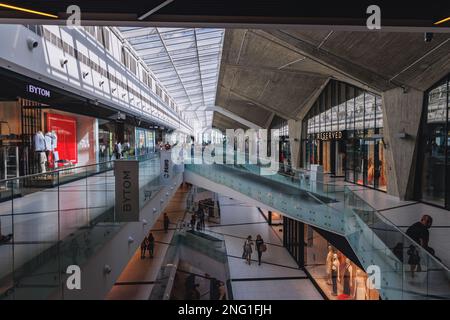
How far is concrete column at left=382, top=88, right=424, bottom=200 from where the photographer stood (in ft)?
40.4

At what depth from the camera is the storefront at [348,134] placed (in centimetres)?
1600

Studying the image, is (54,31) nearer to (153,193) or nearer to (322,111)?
(153,193)

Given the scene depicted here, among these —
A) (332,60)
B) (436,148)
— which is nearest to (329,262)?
(436,148)

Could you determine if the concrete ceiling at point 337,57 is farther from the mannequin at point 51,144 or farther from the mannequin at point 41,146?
the mannequin at point 41,146

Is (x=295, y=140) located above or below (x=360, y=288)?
above

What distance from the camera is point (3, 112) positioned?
12.0 metres

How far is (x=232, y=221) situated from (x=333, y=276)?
1218 cm

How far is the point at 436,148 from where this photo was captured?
1188 cm

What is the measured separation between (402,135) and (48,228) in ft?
38.0

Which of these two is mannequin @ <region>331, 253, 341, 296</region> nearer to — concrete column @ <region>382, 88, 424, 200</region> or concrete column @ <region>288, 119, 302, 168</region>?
concrete column @ <region>382, 88, 424, 200</region>

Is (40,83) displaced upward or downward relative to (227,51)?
downward

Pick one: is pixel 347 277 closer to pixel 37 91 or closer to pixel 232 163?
pixel 232 163

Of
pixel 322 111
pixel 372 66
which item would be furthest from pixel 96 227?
pixel 322 111

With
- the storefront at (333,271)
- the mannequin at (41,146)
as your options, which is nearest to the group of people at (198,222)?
the storefront at (333,271)
